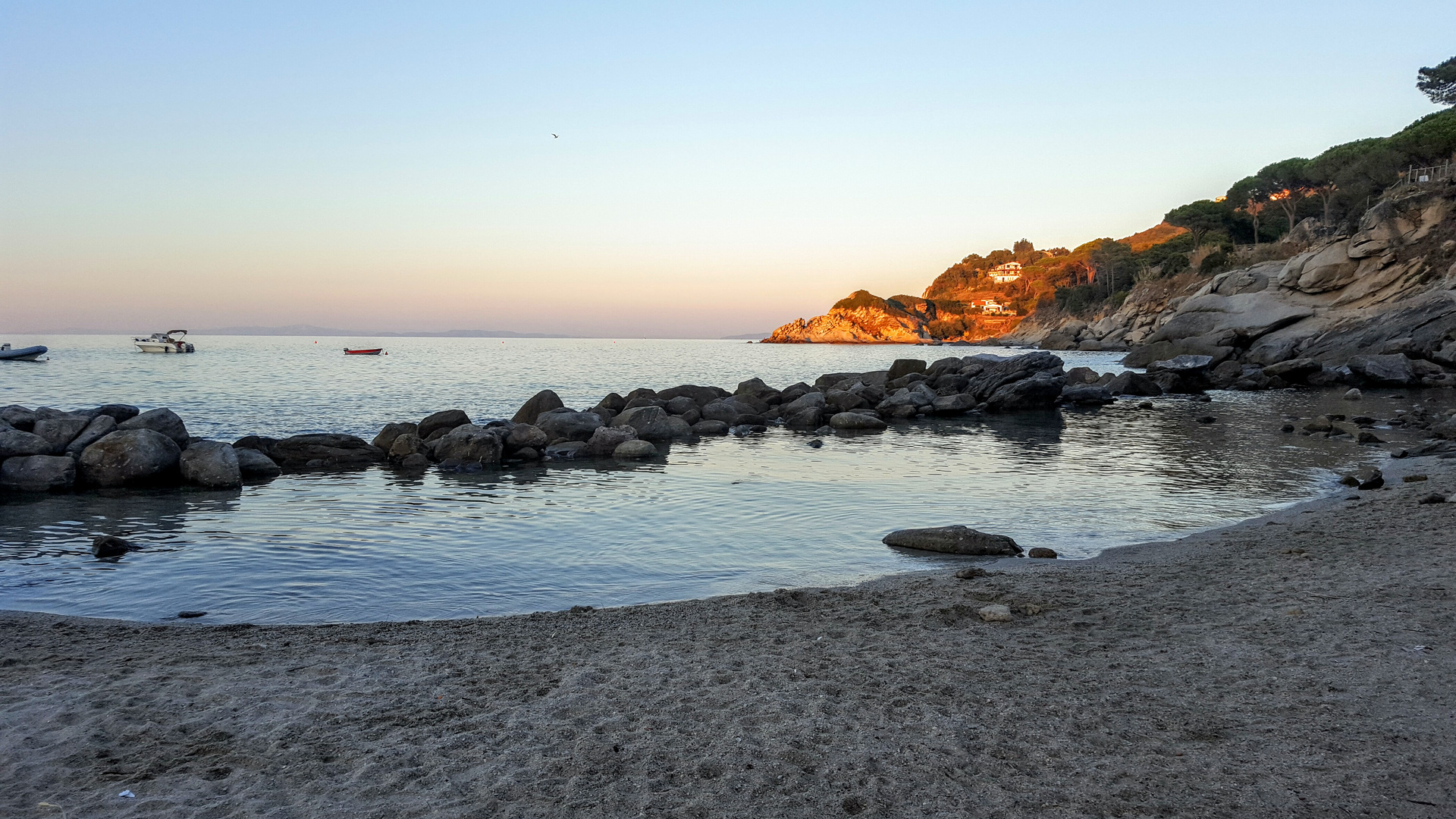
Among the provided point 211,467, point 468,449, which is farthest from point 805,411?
point 211,467

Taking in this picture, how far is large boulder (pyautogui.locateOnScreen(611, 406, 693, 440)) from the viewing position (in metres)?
26.0

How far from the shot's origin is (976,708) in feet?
17.4

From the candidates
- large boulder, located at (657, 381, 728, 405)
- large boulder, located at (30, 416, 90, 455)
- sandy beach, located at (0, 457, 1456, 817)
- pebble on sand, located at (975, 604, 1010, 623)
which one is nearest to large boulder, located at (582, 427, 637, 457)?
large boulder, located at (657, 381, 728, 405)

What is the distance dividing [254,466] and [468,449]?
4693mm

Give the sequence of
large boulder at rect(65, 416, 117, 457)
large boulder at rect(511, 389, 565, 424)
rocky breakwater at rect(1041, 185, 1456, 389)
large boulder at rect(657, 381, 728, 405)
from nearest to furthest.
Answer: large boulder at rect(65, 416, 117, 457)
large boulder at rect(511, 389, 565, 424)
large boulder at rect(657, 381, 728, 405)
rocky breakwater at rect(1041, 185, 1456, 389)

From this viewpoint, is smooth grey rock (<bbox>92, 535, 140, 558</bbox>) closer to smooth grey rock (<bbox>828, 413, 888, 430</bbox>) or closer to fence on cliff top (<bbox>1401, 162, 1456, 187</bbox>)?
smooth grey rock (<bbox>828, 413, 888, 430</bbox>)

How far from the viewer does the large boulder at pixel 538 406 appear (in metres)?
25.9

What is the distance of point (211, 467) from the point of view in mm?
17203

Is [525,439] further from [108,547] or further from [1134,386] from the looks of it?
[1134,386]

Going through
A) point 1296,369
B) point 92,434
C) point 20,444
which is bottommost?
point 20,444

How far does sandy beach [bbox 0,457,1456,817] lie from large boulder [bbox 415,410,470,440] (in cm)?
1512

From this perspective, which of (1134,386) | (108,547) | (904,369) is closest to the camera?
(108,547)

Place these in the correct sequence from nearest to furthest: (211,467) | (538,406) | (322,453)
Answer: (211,467) < (322,453) < (538,406)

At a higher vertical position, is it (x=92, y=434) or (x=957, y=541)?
(x=92, y=434)
